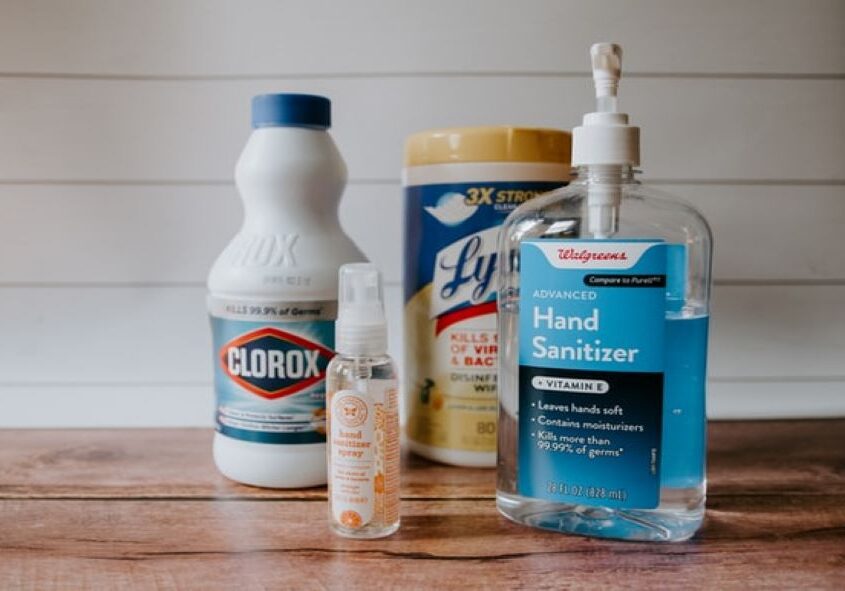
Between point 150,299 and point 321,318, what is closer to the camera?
point 321,318

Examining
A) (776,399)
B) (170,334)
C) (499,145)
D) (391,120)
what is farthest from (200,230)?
(776,399)

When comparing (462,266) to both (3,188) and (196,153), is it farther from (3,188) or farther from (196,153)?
(3,188)

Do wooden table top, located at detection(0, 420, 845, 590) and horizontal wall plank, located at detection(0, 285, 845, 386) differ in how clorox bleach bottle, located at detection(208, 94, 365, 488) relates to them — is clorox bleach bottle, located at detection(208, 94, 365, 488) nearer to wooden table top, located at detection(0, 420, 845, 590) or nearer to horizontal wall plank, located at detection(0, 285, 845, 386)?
wooden table top, located at detection(0, 420, 845, 590)

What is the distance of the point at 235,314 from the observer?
1.92 feet

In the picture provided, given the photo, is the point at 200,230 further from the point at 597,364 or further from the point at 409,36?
the point at 597,364

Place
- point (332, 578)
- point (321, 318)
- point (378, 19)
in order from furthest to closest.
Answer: point (378, 19) < point (321, 318) < point (332, 578)

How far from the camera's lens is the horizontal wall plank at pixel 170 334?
32.0 inches

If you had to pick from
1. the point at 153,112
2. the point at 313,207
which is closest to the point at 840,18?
the point at 313,207

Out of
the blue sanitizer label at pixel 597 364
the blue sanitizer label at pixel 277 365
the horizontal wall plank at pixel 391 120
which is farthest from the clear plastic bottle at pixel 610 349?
the horizontal wall plank at pixel 391 120

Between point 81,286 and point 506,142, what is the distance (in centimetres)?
46

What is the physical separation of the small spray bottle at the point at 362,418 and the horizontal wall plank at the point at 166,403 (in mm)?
347

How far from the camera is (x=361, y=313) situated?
1.71ft

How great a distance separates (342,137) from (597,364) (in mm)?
392

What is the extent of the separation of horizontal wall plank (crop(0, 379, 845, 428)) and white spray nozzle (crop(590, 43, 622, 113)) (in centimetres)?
41
